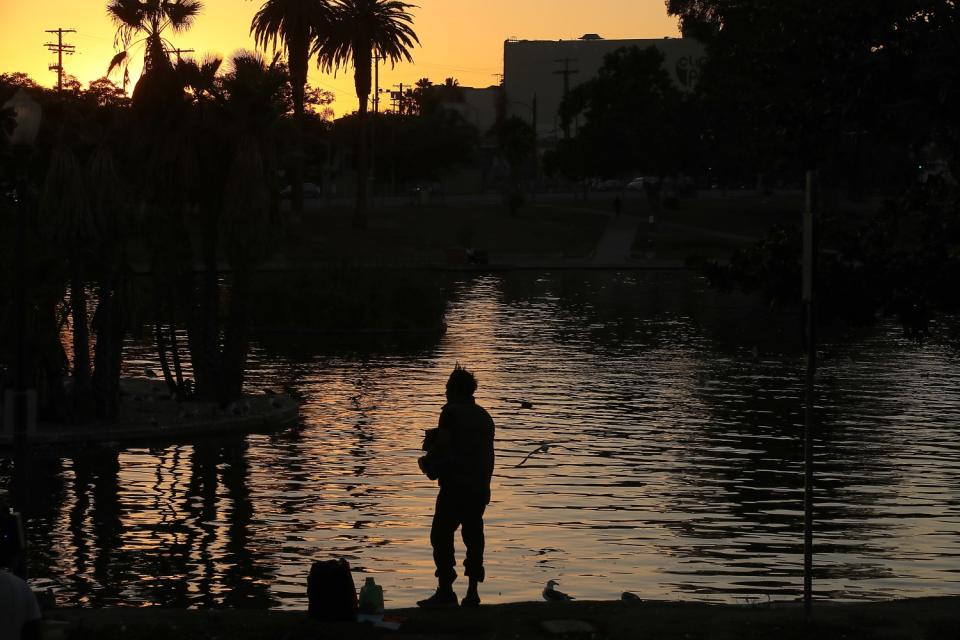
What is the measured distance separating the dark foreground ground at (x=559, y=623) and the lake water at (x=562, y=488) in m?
2.86

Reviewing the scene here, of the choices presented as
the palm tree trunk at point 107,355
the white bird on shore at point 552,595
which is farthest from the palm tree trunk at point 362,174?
the white bird on shore at point 552,595

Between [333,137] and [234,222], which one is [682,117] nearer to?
[333,137]

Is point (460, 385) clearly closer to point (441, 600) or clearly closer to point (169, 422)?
point (441, 600)

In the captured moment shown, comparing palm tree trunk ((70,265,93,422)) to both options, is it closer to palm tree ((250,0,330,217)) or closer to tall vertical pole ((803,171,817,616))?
tall vertical pole ((803,171,817,616))

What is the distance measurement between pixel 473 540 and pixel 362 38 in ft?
246

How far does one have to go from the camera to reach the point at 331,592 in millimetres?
12023

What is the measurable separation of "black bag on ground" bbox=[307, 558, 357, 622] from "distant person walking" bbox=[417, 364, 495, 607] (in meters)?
1.13

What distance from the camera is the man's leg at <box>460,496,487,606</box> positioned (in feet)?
42.6

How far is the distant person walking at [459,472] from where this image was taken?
42.0 feet

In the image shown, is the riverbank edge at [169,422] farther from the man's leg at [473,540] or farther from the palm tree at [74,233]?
the man's leg at [473,540]

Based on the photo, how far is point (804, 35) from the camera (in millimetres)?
14570

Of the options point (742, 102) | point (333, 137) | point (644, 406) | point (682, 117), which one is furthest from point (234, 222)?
point (333, 137)

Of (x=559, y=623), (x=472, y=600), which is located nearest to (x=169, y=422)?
(x=472, y=600)

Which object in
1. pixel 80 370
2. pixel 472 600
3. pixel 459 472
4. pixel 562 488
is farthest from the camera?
pixel 80 370
